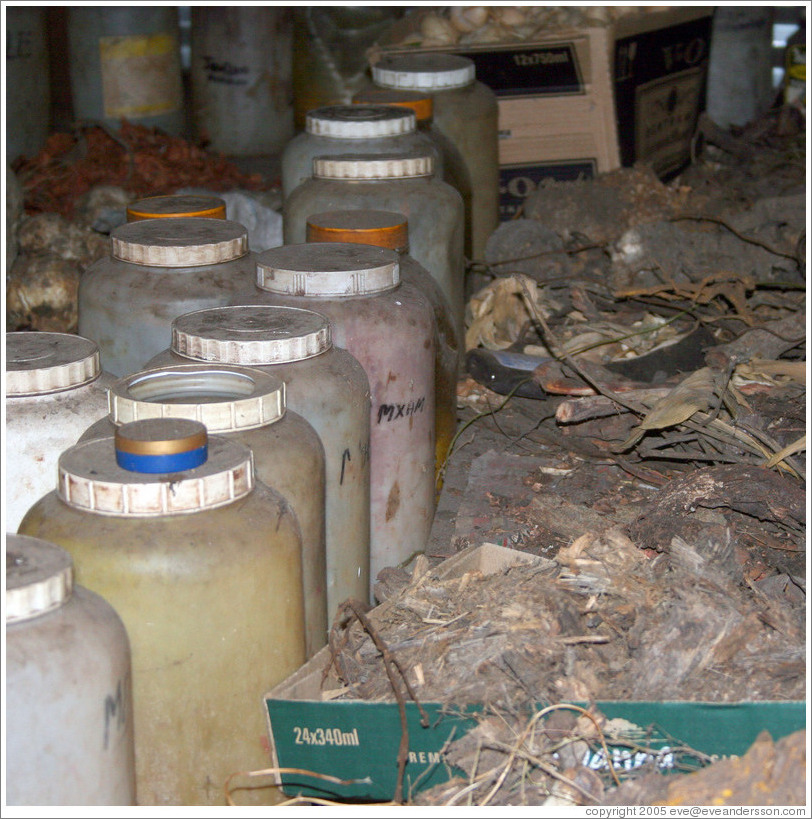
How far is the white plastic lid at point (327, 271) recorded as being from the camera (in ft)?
6.58

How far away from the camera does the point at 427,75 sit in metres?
3.54

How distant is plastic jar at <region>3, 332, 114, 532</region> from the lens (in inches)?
63.9

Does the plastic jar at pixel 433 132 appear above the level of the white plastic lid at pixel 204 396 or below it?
above

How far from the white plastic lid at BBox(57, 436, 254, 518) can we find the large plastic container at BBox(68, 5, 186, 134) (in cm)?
420

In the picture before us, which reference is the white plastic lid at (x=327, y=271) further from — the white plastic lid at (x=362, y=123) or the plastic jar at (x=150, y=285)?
the white plastic lid at (x=362, y=123)

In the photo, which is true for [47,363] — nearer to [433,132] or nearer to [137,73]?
[433,132]

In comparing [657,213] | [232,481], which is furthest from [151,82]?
[232,481]

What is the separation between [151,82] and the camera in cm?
538

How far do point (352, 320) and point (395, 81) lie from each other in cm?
183

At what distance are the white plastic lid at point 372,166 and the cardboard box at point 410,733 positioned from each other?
4.96 ft

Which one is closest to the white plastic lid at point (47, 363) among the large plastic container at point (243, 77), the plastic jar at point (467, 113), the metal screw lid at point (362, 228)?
the metal screw lid at point (362, 228)

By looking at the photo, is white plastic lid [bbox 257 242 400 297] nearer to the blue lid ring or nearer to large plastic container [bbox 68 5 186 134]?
the blue lid ring

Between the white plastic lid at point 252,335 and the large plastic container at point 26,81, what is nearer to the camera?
the white plastic lid at point 252,335

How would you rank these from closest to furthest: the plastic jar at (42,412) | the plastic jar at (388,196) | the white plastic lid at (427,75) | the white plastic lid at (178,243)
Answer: the plastic jar at (42,412)
the white plastic lid at (178,243)
the plastic jar at (388,196)
the white plastic lid at (427,75)
